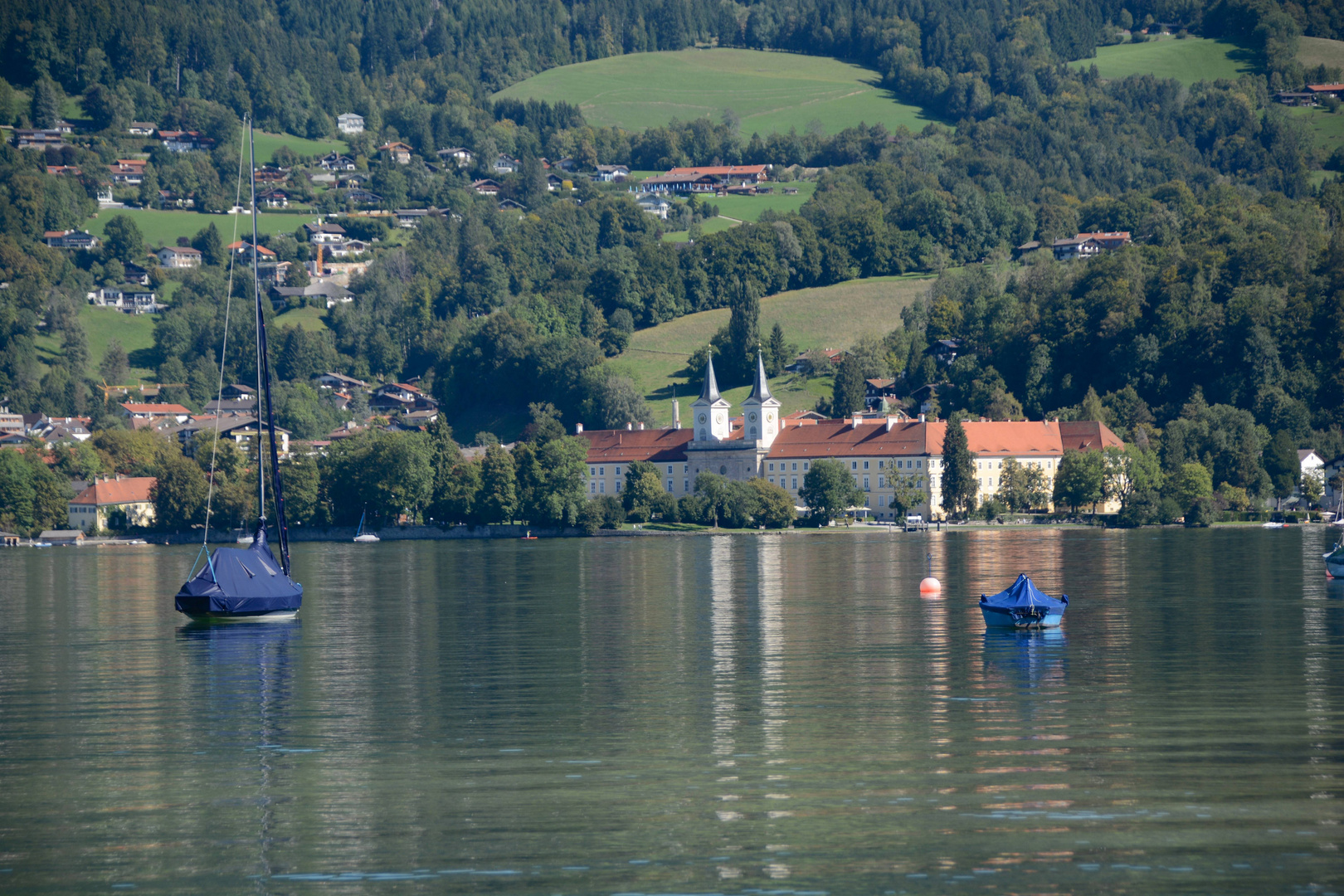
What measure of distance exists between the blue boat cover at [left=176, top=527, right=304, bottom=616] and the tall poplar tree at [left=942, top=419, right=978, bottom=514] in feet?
295

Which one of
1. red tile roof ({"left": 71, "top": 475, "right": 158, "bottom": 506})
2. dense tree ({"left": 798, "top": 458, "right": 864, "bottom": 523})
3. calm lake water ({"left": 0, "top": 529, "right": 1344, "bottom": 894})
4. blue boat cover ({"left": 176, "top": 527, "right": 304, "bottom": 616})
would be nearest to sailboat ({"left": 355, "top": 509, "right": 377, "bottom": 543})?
red tile roof ({"left": 71, "top": 475, "right": 158, "bottom": 506})

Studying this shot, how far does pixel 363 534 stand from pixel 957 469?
48.4 meters

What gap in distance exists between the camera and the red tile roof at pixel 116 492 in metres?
147

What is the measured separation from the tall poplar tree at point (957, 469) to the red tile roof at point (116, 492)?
222 feet

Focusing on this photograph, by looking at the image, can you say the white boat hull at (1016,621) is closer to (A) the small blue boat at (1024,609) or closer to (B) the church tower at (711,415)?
(A) the small blue boat at (1024,609)

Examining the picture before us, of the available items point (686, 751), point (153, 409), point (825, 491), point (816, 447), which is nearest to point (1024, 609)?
point (686, 751)

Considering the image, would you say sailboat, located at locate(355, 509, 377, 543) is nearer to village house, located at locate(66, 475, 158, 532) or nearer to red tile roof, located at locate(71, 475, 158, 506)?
village house, located at locate(66, 475, 158, 532)

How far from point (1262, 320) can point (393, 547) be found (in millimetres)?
76841

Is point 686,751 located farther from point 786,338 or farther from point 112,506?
point 786,338

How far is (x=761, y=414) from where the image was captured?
16350 cm

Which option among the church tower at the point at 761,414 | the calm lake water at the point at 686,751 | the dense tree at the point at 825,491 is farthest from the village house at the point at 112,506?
the calm lake water at the point at 686,751

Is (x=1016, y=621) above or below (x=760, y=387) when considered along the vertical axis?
below

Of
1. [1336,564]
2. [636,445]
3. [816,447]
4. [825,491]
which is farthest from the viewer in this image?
[636,445]

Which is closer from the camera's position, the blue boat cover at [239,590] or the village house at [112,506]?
the blue boat cover at [239,590]
